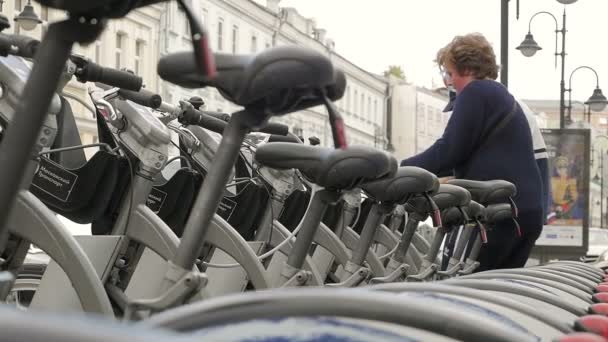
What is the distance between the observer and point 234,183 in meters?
4.96

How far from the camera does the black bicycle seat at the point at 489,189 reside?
16.6 ft

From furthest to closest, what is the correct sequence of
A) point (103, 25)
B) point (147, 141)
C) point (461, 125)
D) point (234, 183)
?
point (461, 125), point (234, 183), point (147, 141), point (103, 25)

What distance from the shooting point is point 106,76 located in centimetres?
320

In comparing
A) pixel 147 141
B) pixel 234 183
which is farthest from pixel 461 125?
pixel 147 141

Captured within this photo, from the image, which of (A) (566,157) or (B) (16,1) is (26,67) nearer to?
(A) (566,157)

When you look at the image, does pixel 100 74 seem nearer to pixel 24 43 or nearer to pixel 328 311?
pixel 24 43

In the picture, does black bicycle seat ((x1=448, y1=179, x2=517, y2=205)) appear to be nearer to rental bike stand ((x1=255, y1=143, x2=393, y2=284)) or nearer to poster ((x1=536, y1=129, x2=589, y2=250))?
rental bike stand ((x1=255, y1=143, x2=393, y2=284))

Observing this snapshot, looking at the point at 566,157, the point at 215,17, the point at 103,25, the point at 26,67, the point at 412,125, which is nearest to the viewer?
the point at 103,25

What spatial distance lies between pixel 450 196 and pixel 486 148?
87 cm

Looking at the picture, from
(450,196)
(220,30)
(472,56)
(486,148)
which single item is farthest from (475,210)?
(220,30)

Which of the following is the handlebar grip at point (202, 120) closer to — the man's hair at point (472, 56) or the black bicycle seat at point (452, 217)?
the black bicycle seat at point (452, 217)

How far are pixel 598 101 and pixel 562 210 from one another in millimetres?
13134

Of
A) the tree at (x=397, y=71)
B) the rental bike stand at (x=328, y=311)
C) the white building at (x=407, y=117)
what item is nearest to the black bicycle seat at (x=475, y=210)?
the rental bike stand at (x=328, y=311)

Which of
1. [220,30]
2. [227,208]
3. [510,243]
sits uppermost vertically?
[220,30]
